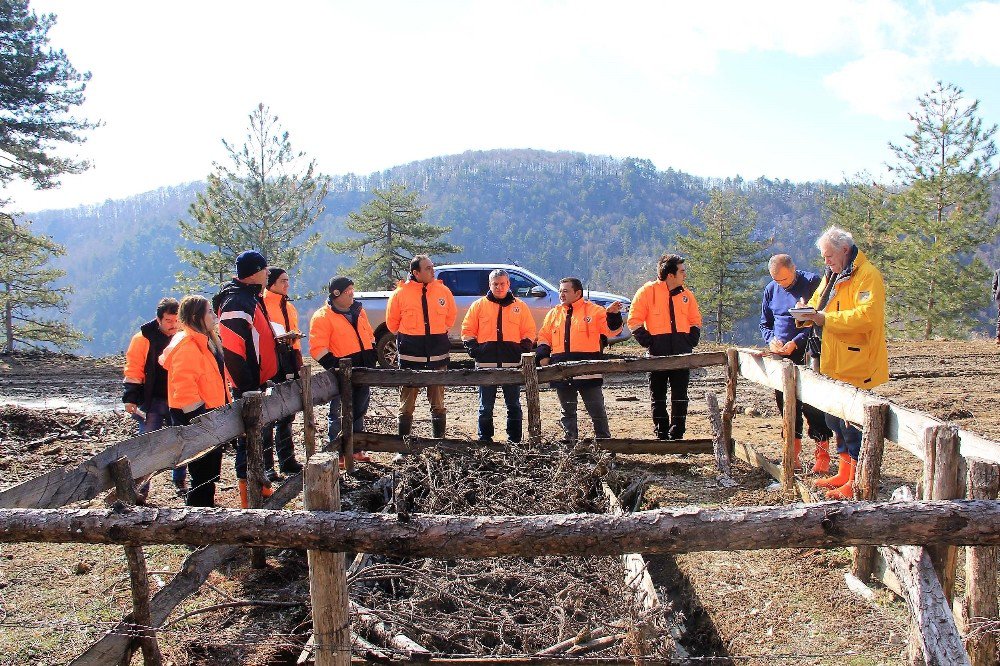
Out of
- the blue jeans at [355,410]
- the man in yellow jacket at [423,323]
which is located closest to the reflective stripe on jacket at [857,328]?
the man in yellow jacket at [423,323]

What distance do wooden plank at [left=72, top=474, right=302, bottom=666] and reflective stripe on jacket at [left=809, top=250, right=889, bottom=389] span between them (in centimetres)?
435

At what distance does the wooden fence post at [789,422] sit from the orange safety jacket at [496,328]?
2880 mm

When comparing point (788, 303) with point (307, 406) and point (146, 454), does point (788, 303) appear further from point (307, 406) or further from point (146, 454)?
point (146, 454)

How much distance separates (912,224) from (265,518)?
29.5m

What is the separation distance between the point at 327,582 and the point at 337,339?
4.86 m

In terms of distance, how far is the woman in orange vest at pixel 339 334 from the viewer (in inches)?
276

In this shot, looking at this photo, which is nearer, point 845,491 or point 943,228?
point 845,491

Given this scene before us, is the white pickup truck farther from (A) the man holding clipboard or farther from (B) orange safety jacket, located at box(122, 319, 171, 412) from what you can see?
(B) orange safety jacket, located at box(122, 319, 171, 412)

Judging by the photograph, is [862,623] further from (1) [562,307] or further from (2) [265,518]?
(1) [562,307]

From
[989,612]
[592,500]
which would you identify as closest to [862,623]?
[989,612]

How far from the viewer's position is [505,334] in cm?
749

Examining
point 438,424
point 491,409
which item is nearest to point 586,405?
point 491,409

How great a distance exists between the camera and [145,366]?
610 centimetres

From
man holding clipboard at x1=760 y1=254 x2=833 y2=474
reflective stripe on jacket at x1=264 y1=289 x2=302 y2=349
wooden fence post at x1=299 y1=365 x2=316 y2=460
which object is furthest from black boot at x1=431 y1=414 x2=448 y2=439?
man holding clipboard at x1=760 y1=254 x2=833 y2=474
